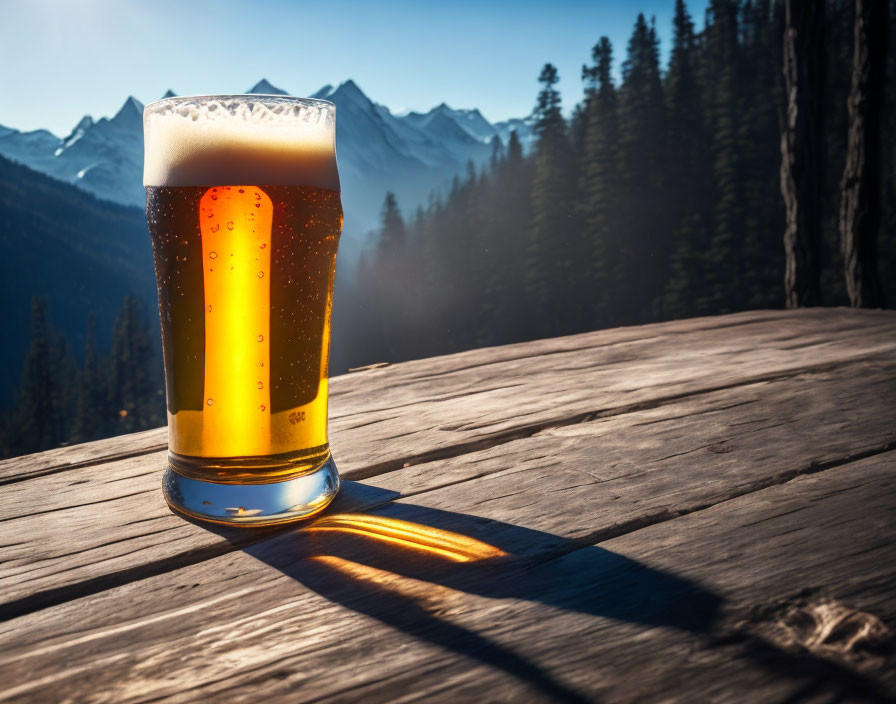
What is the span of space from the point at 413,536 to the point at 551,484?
0.75 feet

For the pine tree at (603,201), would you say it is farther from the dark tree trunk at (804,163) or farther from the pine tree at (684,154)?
the dark tree trunk at (804,163)

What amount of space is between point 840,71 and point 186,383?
39.7 m

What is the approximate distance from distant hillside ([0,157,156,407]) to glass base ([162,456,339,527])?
305 feet

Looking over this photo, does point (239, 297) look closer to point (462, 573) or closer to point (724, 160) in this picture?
point (462, 573)

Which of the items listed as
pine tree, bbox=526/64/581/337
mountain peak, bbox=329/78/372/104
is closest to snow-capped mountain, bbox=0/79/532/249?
mountain peak, bbox=329/78/372/104

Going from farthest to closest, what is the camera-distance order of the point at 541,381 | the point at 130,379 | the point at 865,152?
the point at 130,379
the point at 865,152
the point at 541,381

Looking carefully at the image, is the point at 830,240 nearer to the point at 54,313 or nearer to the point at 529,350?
the point at 529,350

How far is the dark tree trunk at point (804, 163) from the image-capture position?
390cm

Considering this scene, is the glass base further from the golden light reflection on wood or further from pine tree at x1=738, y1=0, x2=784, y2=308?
pine tree at x1=738, y1=0, x2=784, y2=308

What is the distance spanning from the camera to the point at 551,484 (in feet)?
2.97

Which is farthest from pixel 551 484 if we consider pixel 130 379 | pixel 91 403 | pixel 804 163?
pixel 91 403

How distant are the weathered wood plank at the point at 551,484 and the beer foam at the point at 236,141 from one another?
0.41 metres

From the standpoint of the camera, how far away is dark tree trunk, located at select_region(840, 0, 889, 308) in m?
3.79

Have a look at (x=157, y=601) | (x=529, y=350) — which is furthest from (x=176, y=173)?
(x=529, y=350)
